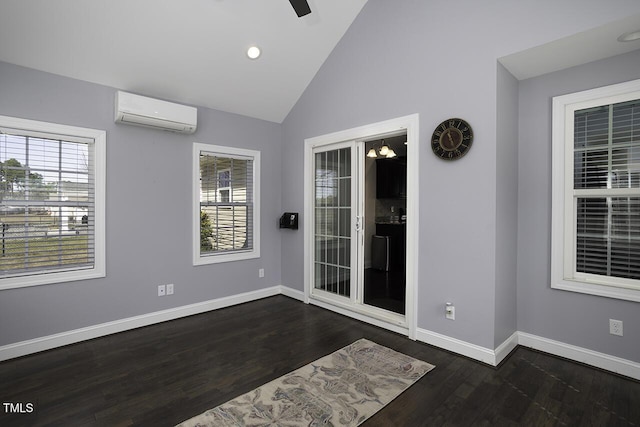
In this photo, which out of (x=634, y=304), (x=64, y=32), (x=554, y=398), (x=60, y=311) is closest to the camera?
(x=554, y=398)

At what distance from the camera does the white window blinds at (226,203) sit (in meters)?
4.19

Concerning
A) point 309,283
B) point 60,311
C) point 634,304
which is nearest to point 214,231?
point 309,283

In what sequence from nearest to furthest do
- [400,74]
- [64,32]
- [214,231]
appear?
[64,32] → [400,74] → [214,231]

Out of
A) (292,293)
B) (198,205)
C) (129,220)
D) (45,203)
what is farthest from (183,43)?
(292,293)

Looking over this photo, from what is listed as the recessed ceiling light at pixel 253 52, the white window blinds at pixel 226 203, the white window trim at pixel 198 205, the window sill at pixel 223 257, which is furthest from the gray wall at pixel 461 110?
the window sill at pixel 223 257

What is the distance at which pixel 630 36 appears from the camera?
2309 mm

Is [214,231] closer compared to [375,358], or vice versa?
Answer: [375,358]

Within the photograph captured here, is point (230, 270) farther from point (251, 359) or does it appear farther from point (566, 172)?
point (566, 172)

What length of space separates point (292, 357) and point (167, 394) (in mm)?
1016

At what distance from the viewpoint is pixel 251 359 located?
9.32 feet

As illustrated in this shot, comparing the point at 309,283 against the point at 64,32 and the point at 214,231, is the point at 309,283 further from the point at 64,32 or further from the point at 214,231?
the point at 64,32

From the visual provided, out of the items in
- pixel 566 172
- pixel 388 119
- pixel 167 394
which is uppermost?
pixel 388 119

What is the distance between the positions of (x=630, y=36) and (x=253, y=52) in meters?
3.24

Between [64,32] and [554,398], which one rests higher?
[64,32]
